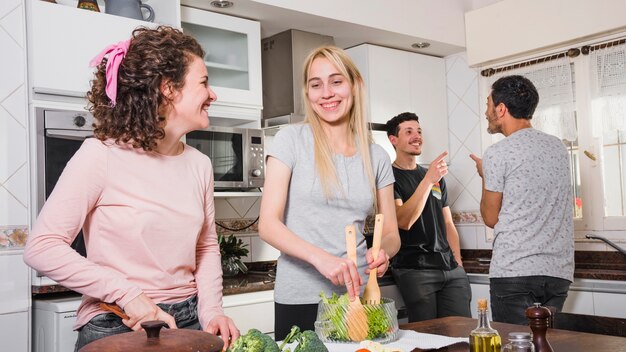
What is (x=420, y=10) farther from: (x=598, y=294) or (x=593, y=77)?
(x=598, y=294)

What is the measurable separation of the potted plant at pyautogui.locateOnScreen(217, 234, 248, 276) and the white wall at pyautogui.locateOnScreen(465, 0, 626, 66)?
1.84 meters

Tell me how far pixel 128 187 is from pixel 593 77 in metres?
2.89

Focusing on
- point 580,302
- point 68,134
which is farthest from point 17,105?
A: point 580,302

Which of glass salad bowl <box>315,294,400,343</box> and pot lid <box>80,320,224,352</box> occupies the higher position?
pot lid <box>80,320,224,352</box>

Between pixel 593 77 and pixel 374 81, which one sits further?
pixel 374 81

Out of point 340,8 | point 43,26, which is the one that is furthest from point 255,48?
point 43,26

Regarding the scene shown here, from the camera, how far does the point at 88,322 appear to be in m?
1.30

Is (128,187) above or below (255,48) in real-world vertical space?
below

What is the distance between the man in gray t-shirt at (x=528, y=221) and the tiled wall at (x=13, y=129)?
5.59ft

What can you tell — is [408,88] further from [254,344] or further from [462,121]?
[254,344]

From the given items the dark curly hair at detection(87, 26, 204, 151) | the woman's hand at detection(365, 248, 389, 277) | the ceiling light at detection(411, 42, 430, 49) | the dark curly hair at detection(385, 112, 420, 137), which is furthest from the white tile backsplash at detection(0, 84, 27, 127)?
the ceiling light at detection(411, 42, 430, 49)

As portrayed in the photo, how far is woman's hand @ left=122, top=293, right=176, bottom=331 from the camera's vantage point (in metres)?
1.21

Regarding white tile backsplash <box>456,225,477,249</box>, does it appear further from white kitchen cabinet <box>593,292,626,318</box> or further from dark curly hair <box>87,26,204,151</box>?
dark curly hair <box>87,26,204,151</box>

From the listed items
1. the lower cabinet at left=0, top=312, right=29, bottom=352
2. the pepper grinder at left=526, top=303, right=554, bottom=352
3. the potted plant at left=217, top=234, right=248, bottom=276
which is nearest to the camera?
the pepper grinder at left=526, top=303, right=554, bottom=352
